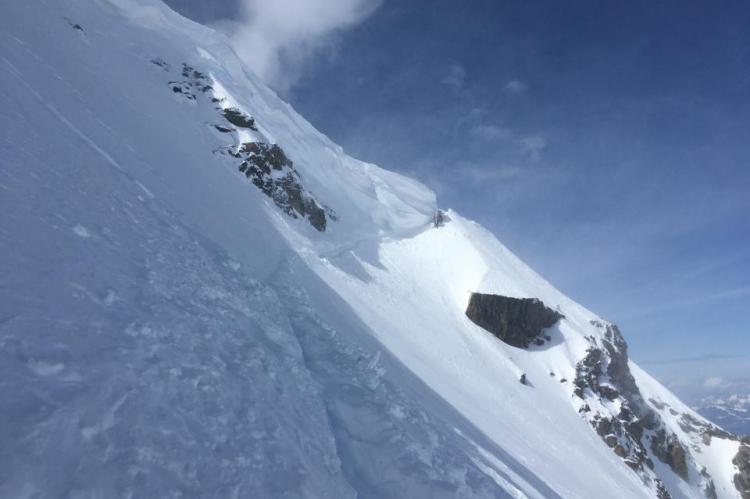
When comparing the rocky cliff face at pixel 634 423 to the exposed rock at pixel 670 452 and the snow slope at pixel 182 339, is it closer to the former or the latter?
the exposed rock at pixel 670 452

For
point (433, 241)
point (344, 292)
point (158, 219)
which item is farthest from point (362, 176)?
point (158, 219)

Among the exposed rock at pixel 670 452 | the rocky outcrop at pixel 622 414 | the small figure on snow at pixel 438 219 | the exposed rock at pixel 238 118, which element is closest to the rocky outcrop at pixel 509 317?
the rocky outcrop at pixel 622 414

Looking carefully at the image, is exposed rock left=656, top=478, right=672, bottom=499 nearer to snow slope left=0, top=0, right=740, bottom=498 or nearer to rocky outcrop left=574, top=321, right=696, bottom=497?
rocky outcrop left=574, top=321, right=696, bottom=497

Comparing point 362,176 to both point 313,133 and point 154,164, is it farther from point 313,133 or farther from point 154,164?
point 154,164

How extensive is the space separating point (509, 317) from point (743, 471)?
46.4m

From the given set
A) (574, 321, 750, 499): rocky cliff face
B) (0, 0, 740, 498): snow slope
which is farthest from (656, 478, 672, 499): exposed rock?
(0, 0, 740, 498): snow slope

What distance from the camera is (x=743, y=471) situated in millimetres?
58500

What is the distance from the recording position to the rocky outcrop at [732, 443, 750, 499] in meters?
57.4

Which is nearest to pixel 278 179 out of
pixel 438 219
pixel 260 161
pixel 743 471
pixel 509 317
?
pixel 260 161

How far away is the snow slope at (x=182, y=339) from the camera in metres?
4.95

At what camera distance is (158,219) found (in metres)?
11.1

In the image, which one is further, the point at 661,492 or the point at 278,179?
the point at 661,492

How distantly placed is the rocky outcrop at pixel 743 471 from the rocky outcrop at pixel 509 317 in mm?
39829

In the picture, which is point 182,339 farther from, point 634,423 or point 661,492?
point 634,423
